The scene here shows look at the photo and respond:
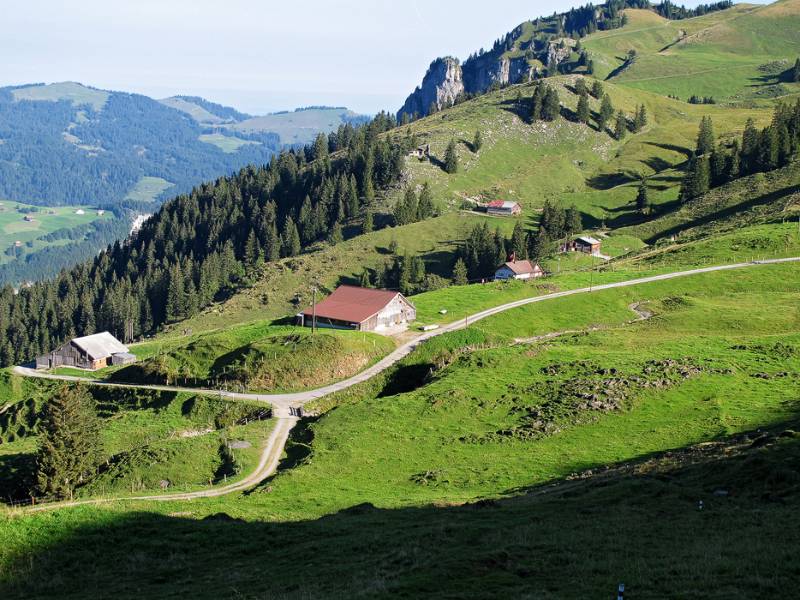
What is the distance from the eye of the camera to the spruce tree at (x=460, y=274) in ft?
519

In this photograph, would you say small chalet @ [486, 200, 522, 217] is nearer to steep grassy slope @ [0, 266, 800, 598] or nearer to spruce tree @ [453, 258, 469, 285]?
spruce tree @ [453, 258, 469, 285]

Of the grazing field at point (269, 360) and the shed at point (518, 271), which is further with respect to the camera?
the shed at point (518, 271)

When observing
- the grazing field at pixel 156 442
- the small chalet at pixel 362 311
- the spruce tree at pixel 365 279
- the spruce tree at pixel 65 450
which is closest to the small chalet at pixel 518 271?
the spruce tree at pixel 365 279

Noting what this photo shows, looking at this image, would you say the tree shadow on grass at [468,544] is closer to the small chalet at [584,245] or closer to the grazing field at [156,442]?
the grazing field at [156,442]

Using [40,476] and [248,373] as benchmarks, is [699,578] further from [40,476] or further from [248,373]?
[248,373]

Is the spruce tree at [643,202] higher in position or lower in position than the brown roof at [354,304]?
higher

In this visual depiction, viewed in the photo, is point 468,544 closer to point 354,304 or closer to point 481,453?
point 481,453

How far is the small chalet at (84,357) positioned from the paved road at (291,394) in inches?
159

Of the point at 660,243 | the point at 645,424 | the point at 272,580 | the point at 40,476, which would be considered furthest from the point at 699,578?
the point at 660,243

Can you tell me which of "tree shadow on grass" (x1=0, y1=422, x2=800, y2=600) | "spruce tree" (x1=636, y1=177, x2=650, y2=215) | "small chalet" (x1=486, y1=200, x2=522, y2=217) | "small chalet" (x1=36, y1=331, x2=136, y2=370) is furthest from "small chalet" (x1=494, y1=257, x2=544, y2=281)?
"tree shadow on grass" (x1=0, y1=422, x2=800, y2=600)

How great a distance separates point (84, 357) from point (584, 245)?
10379cm

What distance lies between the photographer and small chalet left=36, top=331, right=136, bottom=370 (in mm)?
120438

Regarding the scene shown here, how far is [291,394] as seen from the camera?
81.6m

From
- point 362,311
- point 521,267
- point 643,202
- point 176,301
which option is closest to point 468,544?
point 362,311
